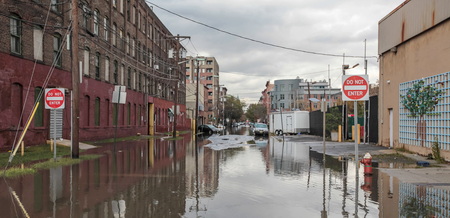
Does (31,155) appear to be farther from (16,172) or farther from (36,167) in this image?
(16,172)

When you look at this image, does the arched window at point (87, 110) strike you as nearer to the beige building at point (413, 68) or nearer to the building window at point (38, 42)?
the building window at point (38, 42)

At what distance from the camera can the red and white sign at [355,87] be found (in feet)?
32.3

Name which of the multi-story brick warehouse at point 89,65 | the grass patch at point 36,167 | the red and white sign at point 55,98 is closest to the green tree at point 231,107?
the multi-story brick warehouse at point 89,65

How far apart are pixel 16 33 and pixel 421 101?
18.9 meters

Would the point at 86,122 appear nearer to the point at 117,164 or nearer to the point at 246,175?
the point at 117,164

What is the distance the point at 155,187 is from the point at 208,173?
286 cm

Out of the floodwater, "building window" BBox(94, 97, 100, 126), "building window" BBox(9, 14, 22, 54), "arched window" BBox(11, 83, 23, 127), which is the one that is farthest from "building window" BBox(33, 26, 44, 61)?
the floodwater

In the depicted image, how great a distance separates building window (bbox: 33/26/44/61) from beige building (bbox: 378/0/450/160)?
18.7 metres

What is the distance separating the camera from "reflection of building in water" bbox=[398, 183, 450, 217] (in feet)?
21.5

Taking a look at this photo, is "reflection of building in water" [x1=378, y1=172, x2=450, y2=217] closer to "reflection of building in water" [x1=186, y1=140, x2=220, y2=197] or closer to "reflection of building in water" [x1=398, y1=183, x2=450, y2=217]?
"reflection of building in water" [x1=398, y1=183, x2=450, y2=217]

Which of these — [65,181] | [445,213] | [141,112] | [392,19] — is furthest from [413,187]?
[141,112]

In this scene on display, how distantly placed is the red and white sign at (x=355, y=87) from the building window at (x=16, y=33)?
15.7 m

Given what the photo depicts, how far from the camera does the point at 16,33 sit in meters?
18.3

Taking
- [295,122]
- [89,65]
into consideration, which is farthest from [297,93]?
[89,65]
